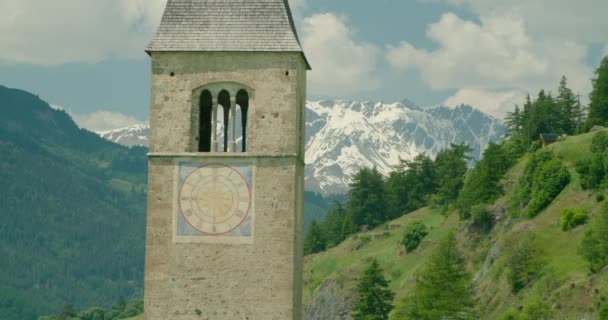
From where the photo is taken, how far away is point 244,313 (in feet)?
108

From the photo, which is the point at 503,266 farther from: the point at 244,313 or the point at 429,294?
the point at 244,313

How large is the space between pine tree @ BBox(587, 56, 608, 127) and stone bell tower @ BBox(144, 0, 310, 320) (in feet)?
454

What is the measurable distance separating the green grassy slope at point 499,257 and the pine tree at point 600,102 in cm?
1696

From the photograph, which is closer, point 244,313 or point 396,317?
point 244,313

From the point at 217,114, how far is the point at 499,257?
9957 centimetres

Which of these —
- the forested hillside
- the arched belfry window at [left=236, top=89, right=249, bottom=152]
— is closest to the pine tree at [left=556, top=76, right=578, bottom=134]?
the forested hillside

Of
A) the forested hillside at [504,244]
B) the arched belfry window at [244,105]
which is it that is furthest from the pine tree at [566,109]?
the arched belfry window at [244,105]

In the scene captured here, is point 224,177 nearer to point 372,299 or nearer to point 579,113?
point 372,299

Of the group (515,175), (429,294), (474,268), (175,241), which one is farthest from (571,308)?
(175,241)

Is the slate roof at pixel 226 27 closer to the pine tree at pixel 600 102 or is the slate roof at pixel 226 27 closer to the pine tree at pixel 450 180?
the pine tree at pixel 600 102

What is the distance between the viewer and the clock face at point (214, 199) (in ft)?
110

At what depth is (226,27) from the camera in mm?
34562

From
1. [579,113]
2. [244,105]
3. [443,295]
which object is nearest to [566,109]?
[579,113]

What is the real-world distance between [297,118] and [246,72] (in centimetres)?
242
